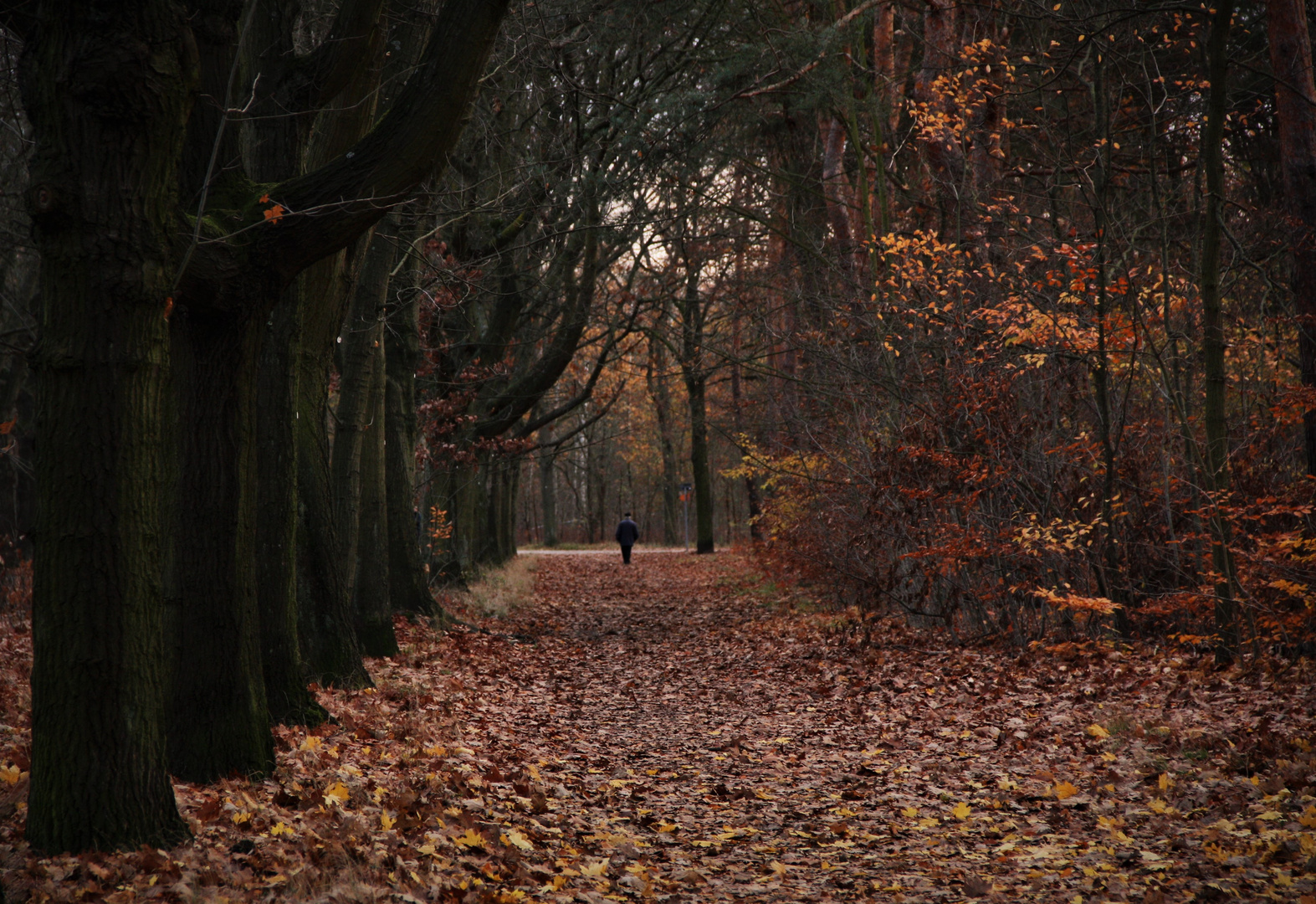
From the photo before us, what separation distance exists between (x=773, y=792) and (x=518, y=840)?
2.13m

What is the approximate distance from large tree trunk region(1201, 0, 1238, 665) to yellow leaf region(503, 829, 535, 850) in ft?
21.9

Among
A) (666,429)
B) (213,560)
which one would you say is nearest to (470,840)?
(213,560)

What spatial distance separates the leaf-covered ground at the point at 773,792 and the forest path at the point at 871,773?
0.03 m

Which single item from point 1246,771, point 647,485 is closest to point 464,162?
point 1246,771

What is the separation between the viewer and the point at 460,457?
17406 millimetres

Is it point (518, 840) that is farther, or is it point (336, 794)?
point (336, 794)

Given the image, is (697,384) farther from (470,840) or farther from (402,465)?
(470,840)

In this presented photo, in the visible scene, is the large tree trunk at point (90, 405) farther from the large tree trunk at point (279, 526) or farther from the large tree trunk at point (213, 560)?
the large tree trunk at point (279, 526)

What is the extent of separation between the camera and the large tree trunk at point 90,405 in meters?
4.27

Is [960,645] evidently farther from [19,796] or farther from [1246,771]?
[19,796]

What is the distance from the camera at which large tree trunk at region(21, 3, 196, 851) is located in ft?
14.0

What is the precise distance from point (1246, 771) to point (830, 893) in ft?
9.51

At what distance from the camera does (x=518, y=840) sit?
5.19m

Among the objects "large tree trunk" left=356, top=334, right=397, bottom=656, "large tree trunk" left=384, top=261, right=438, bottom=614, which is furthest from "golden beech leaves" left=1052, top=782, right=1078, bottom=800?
"large tree trunk" left=384, top=261, right=438, bottom=614
